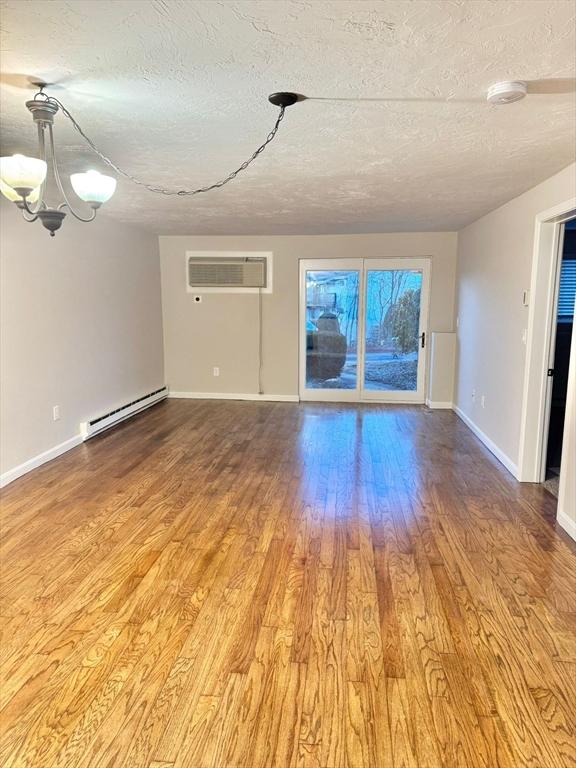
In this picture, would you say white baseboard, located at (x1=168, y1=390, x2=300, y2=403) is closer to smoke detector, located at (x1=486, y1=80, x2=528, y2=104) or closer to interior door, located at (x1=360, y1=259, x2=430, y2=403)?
interior door, located at (x1=360, y1=259, x2=430, y2=403)

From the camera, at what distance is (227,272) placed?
6492mm

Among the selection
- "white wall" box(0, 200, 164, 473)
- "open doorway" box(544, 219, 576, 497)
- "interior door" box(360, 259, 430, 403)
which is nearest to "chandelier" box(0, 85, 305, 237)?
"white wall" box(0, 200, 164, 473)

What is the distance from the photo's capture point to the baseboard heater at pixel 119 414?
4787 millimetres

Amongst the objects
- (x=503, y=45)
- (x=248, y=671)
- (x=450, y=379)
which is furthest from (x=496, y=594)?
(x=450, y=379)

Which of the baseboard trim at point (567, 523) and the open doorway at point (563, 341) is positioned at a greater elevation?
the open doorway at point (563, 341)

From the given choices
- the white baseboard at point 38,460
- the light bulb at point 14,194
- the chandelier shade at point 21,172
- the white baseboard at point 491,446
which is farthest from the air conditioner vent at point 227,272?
the chandelier shade at point 21,172

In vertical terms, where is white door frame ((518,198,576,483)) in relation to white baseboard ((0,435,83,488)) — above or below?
above

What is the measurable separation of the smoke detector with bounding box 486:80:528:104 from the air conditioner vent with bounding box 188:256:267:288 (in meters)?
4.60

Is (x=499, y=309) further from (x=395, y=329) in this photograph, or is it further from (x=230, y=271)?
(x=230, y=271)

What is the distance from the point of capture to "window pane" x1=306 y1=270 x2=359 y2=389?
645 centimetres

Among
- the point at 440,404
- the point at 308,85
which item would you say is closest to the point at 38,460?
the point at 308,85

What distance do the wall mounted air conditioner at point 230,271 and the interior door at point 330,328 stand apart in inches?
21.3

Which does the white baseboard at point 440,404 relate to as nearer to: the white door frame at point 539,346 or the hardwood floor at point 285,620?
the hardwood floor at point 285,620

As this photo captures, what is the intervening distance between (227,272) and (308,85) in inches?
182
